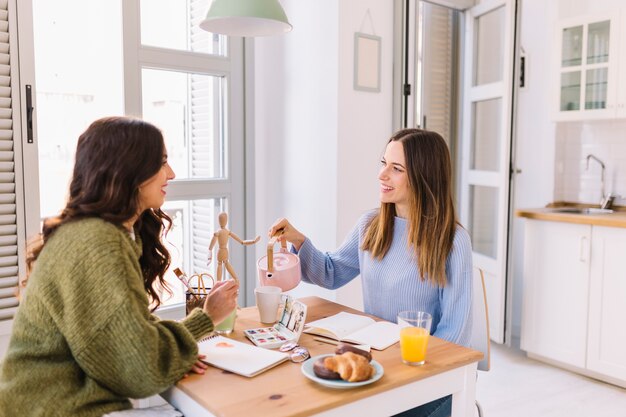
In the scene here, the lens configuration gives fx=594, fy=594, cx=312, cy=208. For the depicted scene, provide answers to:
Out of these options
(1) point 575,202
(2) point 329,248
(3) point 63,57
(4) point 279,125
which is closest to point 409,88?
(4) point 279,125

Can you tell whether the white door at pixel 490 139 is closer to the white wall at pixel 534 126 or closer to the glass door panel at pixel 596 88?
the white wall at pixel 534 126

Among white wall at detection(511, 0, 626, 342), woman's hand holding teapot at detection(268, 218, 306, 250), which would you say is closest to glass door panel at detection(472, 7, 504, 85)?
white wall at detection(511, 0, 626, 342)

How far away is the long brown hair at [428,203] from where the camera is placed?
179cm

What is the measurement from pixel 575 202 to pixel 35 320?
132 inches

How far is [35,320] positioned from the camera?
117cm

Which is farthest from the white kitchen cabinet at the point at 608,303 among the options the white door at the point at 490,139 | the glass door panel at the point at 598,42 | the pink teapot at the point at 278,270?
the pink teapot at the point at 278,270

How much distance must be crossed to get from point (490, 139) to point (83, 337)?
2.97 metres

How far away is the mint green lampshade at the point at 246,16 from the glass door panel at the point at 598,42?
2119mm

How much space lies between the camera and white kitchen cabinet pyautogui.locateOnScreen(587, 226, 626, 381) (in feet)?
9.73

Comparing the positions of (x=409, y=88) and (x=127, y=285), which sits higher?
(x=409, y=88)

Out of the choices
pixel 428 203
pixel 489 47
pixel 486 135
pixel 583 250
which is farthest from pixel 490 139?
pixel 428 203

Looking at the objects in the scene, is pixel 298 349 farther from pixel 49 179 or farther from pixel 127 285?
pixel 49 179

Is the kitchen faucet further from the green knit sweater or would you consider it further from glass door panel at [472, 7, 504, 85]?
the green knit sweater

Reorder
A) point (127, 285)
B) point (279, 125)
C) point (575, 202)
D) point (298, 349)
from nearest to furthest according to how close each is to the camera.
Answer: point (127, 285)
point (298, 349)
point (279, 125)
point (575, 202)
